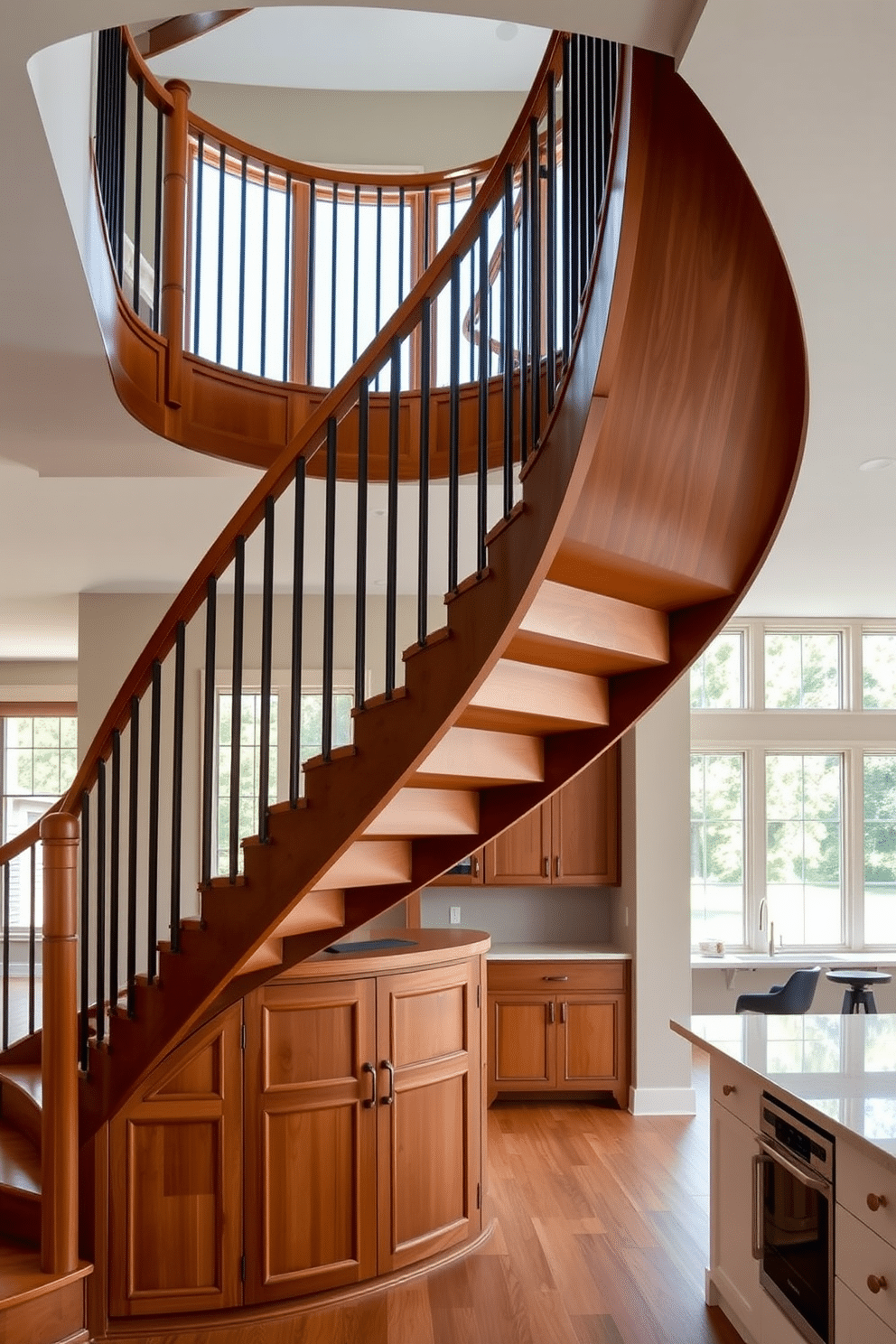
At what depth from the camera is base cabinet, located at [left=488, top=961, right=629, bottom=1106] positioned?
6.56m

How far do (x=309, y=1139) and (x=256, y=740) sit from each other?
386 centimetres

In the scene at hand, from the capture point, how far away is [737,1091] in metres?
3.65

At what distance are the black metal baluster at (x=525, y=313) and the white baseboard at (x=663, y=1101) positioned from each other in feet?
15.3

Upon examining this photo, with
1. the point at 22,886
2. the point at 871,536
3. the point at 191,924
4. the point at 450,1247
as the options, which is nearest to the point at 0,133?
the point at 191,924

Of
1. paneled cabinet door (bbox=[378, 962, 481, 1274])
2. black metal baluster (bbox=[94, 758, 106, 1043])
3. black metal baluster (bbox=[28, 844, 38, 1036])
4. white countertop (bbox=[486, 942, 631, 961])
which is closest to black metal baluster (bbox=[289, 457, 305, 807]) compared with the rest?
black metal baluster (bbox=[94, 758, 106, 1043])

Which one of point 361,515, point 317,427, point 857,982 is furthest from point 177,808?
point 857,982

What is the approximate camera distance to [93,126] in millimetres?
3525

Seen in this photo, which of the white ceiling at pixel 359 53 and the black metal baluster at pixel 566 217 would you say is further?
the white ceiling at pixel 359 53

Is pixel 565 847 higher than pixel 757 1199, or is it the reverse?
pixel 565 847

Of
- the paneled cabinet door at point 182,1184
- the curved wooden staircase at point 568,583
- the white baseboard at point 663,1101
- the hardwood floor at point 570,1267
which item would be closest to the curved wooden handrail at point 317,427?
the curved wooden staircase at point 568,583

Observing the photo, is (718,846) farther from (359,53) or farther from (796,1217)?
(359,53)

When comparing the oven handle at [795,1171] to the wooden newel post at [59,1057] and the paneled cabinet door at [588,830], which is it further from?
the paneled cabinet door at [588,830]

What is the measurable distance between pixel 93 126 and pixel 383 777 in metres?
2.25

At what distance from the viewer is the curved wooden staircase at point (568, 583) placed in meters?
2.37
